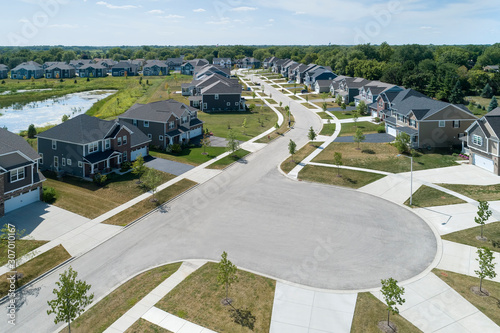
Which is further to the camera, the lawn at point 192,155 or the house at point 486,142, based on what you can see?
the lawn at point 192,155

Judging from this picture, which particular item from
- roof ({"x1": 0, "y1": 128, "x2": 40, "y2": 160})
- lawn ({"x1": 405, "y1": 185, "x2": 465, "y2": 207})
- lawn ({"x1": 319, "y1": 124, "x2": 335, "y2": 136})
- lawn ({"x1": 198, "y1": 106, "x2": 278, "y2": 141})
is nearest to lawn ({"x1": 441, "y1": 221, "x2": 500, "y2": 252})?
lawn ({"x1": 405, "y1": 185, "x2": 465, "y2": 207})

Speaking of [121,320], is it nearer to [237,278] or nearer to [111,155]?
[237,278]

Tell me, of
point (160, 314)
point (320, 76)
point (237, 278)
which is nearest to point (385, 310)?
point (237, 278)

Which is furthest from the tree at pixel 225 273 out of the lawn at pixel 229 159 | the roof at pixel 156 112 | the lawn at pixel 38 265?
the roof at pixel 156 112

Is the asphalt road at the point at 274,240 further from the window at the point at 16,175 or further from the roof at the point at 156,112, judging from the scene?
the roof at the point at 156,112

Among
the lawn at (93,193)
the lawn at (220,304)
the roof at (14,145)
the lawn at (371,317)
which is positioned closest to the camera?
the lawn at (371,317)

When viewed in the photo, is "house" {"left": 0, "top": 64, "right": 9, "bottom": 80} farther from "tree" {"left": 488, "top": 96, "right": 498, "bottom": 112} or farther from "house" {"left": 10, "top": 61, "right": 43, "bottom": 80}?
"tree" {"left": 488, "top": 96, "right": 498, "bottom": 112}
